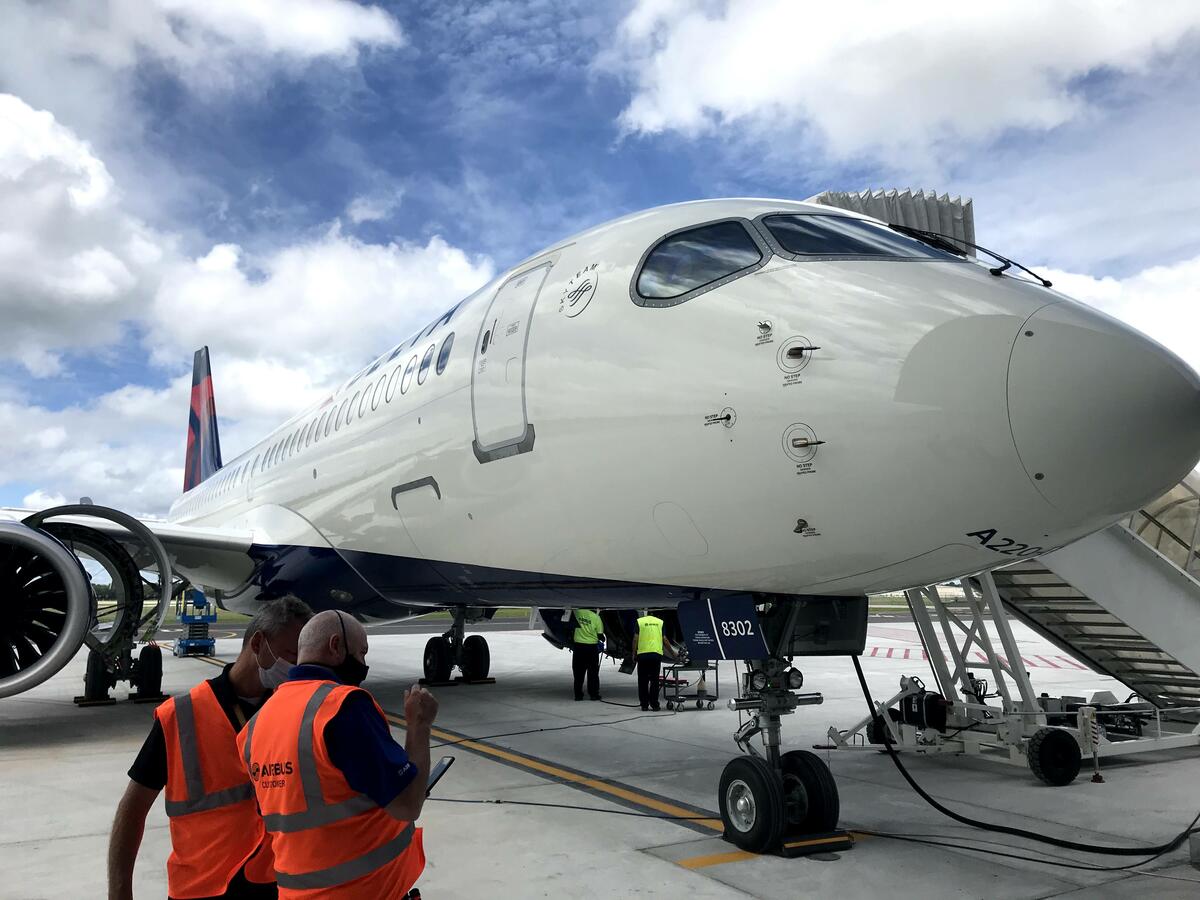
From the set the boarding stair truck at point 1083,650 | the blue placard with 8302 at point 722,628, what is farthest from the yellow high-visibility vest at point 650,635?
the blue placard with 8302 at point 722,628

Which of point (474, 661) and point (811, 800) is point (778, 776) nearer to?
point (811, 800)

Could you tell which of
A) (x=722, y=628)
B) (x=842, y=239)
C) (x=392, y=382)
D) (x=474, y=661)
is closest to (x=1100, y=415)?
(x=842, y=239)

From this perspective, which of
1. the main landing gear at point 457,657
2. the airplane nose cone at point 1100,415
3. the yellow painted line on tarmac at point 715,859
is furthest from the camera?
the main landing gear at point 457,657

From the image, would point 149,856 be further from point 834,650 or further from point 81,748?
point 81,748

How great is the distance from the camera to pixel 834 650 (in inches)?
196

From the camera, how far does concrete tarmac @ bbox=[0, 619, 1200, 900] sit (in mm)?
4328

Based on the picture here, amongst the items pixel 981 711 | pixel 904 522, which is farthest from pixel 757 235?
pixel 981 711

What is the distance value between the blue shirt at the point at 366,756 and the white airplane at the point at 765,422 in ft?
7.67

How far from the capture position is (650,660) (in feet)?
35.4

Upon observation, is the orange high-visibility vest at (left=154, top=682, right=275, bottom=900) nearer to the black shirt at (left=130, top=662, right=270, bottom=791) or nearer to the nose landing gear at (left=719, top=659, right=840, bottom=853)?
the black shirt at (left=130, top=662, right=270, bottom=791)

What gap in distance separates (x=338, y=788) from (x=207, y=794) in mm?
583

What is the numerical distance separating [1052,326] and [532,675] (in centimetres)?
1245

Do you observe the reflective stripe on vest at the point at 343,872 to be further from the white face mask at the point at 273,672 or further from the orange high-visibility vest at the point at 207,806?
the white face mask at the point at 273,672

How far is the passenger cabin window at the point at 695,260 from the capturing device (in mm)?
4641
